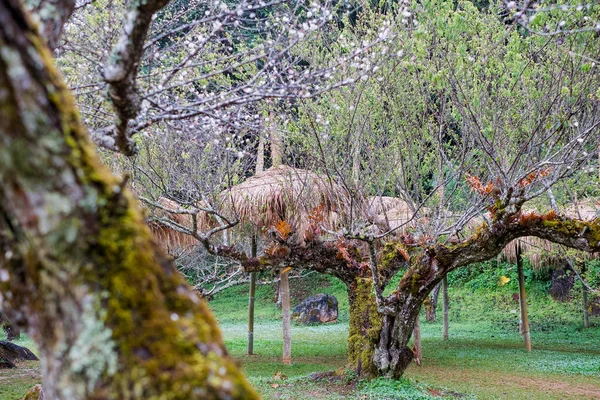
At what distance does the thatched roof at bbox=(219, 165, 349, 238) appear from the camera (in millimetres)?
9969

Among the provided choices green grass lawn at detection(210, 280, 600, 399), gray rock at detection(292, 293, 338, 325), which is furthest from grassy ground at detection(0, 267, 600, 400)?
gray rock at detection(292, 293, 338, 325)

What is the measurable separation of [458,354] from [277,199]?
5113mm

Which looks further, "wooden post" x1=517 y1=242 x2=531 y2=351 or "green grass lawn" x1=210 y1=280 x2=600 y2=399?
"wooden post" x1=517 y1=242 x2=531 y2=351

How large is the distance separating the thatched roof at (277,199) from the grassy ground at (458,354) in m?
2.78

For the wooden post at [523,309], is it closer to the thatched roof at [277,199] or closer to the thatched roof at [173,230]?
the thatched roof at [277,199]

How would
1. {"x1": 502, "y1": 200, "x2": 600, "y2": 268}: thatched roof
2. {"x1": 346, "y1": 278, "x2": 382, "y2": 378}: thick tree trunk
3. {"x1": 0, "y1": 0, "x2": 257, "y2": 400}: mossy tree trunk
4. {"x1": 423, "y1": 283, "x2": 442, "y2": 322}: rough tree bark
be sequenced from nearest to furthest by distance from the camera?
{"x1": 0, "y1": 0, "x2": 257, "y2": 400}: mossy tree trunk
{"x1": 346, "y1": 278, "x2": 382, "y2": 378}: thick tree trunk
{"x1": 502, "y1": 200, "x2": 600, "y2": 268}: thatched roof
{"x1": 423, "y1": 283, "x2": 442, "y2": 322}: rough tree bark

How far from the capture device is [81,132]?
1148 mm

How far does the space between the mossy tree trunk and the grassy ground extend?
6.21 meters

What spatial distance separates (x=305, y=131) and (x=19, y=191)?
7431 millimetres

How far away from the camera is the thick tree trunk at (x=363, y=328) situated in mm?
7879

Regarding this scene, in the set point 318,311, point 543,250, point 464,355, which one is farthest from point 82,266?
point 318,311

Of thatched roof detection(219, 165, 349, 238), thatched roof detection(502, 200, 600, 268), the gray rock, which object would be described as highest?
thatched roof detection(219, 165, 349, 238)

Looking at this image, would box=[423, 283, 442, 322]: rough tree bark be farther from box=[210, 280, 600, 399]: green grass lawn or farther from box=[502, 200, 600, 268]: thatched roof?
box=[502, 200, 600, 268]: thatched roof

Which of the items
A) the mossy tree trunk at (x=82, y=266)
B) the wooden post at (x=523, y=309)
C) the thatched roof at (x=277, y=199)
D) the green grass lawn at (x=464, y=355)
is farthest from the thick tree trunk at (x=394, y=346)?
the mossy tree trunk at (x=82, y=266)
